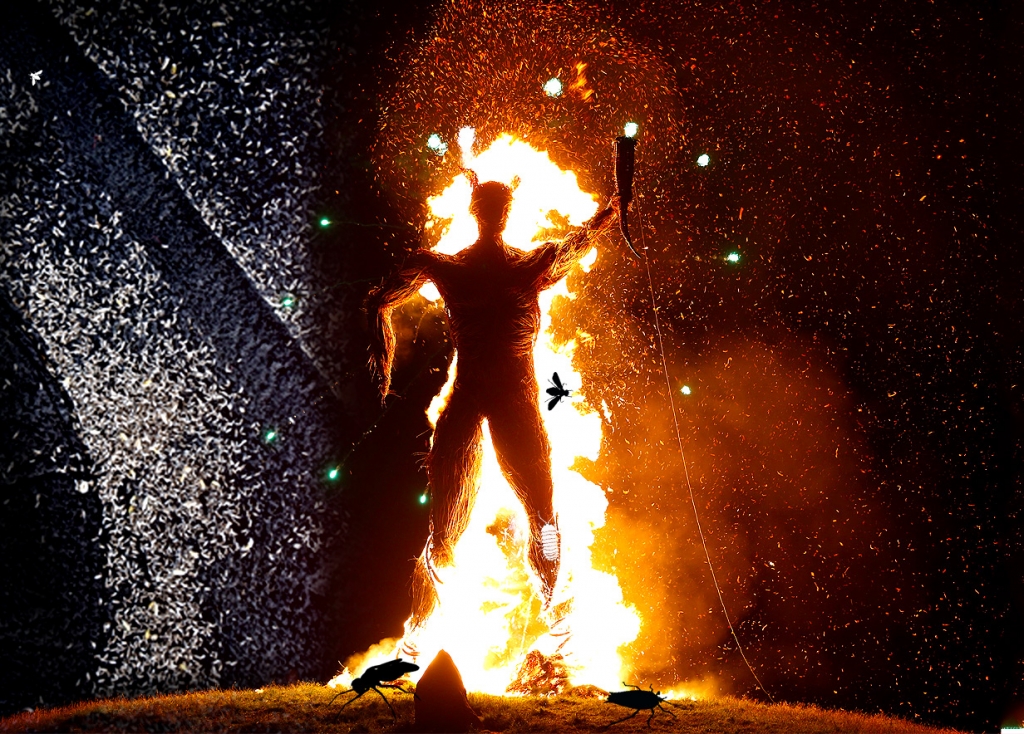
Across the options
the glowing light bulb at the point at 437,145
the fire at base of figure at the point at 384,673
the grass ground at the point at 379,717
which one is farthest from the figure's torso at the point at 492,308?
the grass ground at the point at 379,717

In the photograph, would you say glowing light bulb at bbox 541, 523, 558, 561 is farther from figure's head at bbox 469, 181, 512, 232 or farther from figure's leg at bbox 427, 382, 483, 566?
figure's head at bbox 469, 181, 512, 232

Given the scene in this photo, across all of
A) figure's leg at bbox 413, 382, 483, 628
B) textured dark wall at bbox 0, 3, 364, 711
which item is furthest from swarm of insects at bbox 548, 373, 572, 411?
textured dark wall at bbox 0, 3, 364, 711

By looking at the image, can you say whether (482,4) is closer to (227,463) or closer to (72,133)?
(72,133)

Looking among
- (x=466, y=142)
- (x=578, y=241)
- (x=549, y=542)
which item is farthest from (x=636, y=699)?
(x=466, y=142)

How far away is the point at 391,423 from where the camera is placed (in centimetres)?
539

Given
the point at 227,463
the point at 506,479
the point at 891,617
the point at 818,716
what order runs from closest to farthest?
1. the point at 818,716
2. the point at 506,479
3. the point at 891,617
4. the point at 227,463

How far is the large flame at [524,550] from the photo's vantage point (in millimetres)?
4551

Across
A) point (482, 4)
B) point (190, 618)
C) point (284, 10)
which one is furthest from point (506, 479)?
point (284, 10)

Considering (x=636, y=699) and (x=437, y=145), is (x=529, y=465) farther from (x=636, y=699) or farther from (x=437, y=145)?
(x=437, y=145)

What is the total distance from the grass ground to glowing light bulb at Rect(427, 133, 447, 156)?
3.48 metres

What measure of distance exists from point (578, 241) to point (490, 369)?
91cm

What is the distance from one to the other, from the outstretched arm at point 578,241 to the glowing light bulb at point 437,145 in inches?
53.3

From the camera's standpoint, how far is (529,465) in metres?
4.48

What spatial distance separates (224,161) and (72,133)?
3.30 ft
